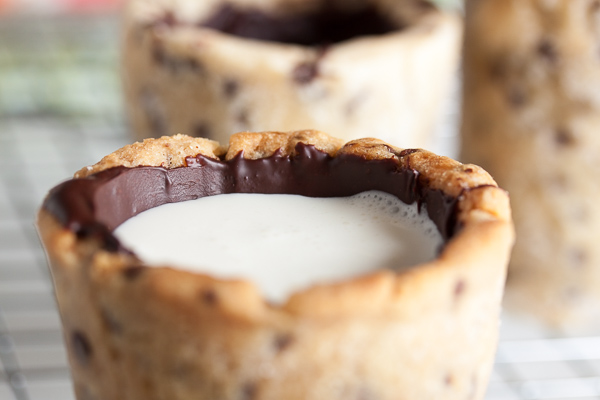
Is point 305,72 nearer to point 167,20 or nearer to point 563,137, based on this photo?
point 167,20

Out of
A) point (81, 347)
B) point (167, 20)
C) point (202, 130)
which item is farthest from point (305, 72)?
point (81, 347)

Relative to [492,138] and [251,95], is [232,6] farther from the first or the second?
[492,138]

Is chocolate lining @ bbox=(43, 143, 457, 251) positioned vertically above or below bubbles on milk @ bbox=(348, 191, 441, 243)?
above

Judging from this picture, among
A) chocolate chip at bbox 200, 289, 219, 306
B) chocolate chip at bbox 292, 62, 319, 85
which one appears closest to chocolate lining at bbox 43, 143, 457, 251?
chocolate chip at bbox 200, 289, 219, 306

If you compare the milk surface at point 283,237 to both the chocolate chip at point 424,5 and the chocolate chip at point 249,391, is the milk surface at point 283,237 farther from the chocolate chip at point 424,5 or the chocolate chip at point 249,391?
the chocolate chip at point 424,5

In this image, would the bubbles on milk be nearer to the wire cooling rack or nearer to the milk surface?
the milk surface

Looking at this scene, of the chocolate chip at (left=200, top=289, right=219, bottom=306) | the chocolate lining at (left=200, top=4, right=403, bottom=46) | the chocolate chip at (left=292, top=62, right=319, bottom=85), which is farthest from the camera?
the chocolate lining at (left=200, top=4, right=403, bottom=46)

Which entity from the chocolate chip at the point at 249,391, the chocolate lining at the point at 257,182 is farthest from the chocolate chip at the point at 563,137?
the chocolate chip at the point at 249,391
